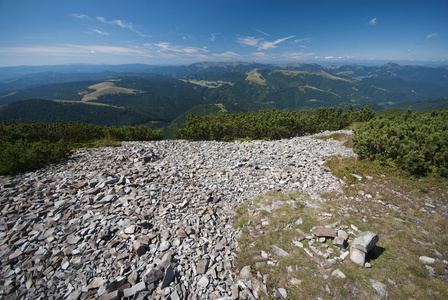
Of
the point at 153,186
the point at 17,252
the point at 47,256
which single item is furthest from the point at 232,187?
the point at 17,252

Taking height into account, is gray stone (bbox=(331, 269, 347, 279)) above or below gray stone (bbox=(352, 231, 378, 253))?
below

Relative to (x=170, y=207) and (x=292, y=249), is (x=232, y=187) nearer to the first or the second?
(x=170, y=207)

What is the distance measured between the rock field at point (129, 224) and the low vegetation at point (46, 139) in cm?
139

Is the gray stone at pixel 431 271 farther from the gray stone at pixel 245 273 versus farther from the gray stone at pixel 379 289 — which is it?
the gray stone at pixel 245 273

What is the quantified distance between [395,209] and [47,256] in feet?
55.2

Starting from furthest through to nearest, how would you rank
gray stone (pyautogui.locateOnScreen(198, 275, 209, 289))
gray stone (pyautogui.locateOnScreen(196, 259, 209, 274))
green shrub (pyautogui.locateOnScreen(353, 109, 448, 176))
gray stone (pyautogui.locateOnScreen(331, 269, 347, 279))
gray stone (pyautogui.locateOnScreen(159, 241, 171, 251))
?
green shrub (pyautogui.locateOnScreen(353, 109, 448, 176)), gray stone (pyautogui.locateOnScreen(159, 241, 171, 251)), gray stone (pyautogui.locateOnScreen(196, 259, 209, 274)), gray stone (pyautogui.locateOnScreen(198, 275, 209, 289)), gray stone (pyautogui.locateOnScreen(331, 269, 347, 279))

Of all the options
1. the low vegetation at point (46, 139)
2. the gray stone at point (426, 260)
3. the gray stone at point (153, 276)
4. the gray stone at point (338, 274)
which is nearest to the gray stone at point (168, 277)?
the gray stone at point (153, 276)

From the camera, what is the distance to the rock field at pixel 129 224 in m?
6.45

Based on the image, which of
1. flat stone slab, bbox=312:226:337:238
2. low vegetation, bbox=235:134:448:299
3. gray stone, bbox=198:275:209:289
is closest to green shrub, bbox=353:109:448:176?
low vegetation, bbox=235:134:448:299

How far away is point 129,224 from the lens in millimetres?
8680

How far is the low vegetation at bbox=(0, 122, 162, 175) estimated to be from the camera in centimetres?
1306

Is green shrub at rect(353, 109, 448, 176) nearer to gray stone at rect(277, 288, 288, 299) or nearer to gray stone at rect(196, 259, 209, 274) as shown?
gray stone at rect(277, 288, 288, 299)

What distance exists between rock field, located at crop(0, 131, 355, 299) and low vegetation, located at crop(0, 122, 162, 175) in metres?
1.39

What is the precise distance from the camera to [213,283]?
21.4ft
